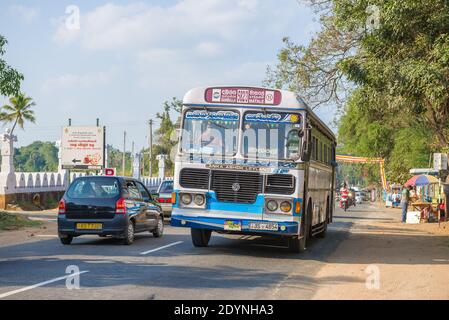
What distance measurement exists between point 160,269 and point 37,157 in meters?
153

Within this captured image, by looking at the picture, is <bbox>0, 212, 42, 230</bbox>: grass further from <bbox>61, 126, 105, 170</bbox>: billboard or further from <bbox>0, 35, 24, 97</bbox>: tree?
<bbox>61, 126, 105, 170</bbox>: billboard

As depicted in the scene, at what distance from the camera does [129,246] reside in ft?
55.1

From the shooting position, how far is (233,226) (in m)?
14.9

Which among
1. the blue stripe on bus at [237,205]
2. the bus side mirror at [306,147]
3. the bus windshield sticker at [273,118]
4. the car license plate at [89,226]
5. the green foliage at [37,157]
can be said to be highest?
the green foliage at [37,157]

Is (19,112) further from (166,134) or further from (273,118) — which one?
(273,118)

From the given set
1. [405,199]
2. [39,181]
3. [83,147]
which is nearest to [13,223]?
[39,181]

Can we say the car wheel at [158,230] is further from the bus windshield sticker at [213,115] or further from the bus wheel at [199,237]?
the bus windshield sticker at [213,115]

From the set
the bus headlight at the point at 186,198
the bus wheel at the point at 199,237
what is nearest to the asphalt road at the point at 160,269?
the bus wheel at the point at 199,237

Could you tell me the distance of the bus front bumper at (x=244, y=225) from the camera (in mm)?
14734

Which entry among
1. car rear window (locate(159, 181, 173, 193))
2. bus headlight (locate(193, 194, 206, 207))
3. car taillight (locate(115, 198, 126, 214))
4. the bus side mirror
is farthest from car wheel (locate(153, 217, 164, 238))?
car rear window (locate(159, 181, 173, 193))

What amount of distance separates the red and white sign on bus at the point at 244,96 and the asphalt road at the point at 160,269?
3317 mm
